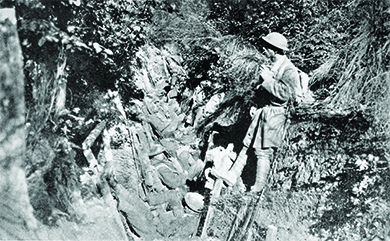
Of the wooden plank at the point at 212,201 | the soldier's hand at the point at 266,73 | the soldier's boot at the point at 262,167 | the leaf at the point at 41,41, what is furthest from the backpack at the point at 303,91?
the leaf at the point at 41,41

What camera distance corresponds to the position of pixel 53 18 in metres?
2.74

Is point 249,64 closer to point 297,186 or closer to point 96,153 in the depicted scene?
point 297,186

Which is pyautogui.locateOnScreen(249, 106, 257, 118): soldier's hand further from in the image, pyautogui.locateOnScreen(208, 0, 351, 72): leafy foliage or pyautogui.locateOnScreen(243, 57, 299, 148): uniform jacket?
pyautogui.locateOnScreen(208, 0, 351, 72): leafy foliage

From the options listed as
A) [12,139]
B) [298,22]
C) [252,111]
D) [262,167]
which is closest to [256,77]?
[252,111]

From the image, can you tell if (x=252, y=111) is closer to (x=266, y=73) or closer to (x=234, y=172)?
(x=266, y=73)

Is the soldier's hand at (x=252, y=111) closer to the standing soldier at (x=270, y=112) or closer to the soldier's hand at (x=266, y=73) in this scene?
the standing soldier at (x=270, y=112)

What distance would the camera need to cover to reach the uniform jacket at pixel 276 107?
2793mm

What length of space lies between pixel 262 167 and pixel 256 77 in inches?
31.3

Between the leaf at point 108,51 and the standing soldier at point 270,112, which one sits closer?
the standing soldier at point 270,112

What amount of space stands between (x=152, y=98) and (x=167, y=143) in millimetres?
441

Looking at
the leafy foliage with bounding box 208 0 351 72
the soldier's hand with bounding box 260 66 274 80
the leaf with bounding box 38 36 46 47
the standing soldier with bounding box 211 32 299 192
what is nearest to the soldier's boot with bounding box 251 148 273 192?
the standing soldier with bounding box 211 32 299 192

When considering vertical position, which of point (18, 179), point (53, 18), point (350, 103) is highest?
point (53, 18)

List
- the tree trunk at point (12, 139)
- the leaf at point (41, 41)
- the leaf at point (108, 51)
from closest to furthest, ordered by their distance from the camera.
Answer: the tree trunk at point (12, 139), the leaf at point (41, 41), the leaf at point (108, 51)

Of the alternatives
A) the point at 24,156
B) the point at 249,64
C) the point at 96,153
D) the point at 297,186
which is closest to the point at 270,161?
the point at 297,186
